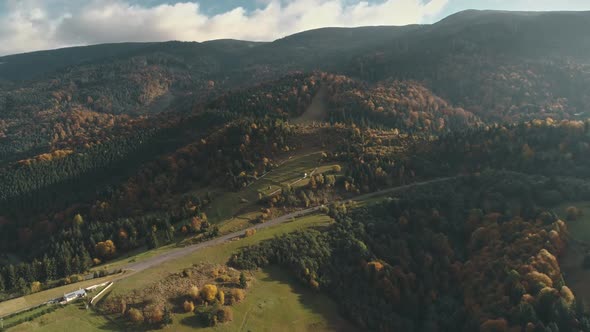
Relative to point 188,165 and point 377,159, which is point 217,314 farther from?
point 188,165

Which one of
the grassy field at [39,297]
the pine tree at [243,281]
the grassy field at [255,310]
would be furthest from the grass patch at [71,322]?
the pine tree at [243,281]

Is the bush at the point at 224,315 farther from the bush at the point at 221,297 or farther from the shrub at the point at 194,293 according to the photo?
the shrub at the point at 194,293

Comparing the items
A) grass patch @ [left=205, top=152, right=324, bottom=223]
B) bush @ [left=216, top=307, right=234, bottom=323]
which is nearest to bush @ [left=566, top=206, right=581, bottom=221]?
grass patch @ [left=205, top=152, right=324, bottom=223]

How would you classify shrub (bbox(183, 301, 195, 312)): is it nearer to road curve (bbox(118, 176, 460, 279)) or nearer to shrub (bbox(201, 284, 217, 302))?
shrub (bbox(201, 284, 217, 302))

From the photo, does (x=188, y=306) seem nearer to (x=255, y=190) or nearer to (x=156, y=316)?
(x=156, y=316)

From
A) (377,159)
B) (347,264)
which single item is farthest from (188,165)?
(347,264)

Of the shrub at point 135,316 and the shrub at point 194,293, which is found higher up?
the shrub at point 135,316
